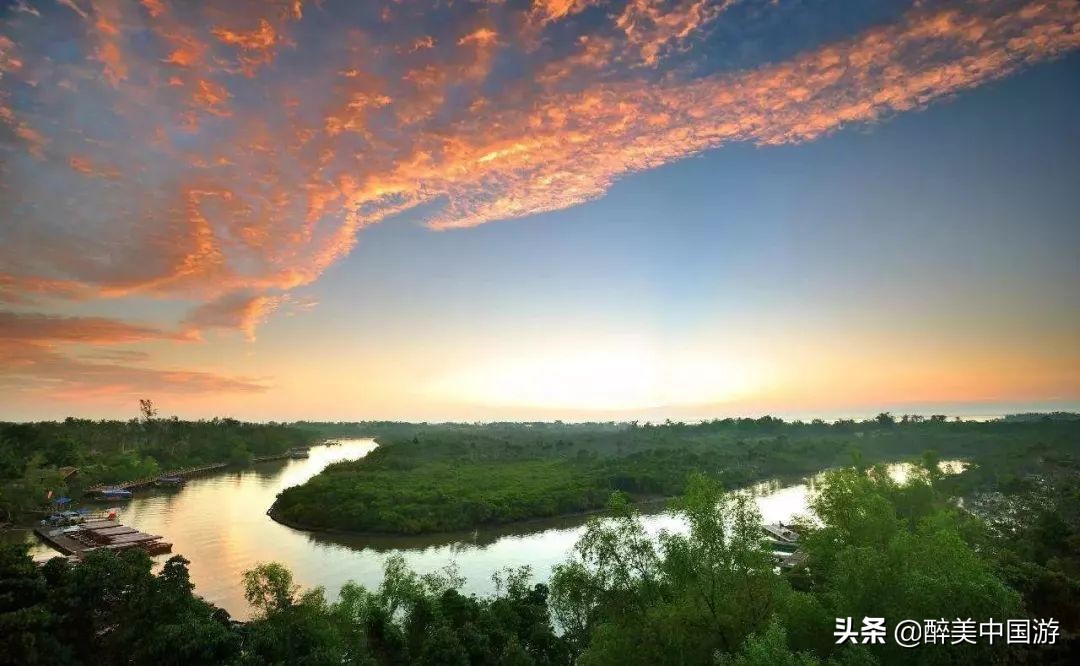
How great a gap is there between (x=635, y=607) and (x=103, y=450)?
12255 centimetres

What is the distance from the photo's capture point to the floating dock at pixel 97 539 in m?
47.5

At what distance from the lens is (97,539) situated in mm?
49344

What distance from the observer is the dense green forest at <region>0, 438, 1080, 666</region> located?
16125 millimetres

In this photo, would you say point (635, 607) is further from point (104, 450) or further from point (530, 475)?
point (104, 450)

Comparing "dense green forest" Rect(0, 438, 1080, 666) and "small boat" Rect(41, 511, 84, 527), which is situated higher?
"dense green forest" Rect(0, 438, 1080, 666)

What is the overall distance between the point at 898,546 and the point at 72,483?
322 ft

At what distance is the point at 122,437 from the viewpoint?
114938mm

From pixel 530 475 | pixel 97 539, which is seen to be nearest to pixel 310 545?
pixel 97 539

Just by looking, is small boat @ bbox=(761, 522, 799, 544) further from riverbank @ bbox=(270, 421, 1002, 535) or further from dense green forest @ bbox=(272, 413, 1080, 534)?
dense green forest @ bbox=(272, 413, 1080, 534)

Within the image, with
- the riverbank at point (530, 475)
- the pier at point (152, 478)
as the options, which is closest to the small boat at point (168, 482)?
the pier at point (152, 478)

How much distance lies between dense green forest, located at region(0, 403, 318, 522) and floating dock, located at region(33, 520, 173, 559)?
9.02 meters

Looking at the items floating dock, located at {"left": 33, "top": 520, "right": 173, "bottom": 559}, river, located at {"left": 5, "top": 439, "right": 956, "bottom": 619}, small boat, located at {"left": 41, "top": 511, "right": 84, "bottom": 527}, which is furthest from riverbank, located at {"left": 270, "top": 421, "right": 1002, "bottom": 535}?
small boat, located at {"left": 41, "top": 511, "right": 84, "bottom": 527}

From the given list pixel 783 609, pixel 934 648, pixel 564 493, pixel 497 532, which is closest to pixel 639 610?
pixel 783 609

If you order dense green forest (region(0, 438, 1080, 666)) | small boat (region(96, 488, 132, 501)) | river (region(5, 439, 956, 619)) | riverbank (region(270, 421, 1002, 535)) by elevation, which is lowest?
river (region(5, 439, 956, 619))
